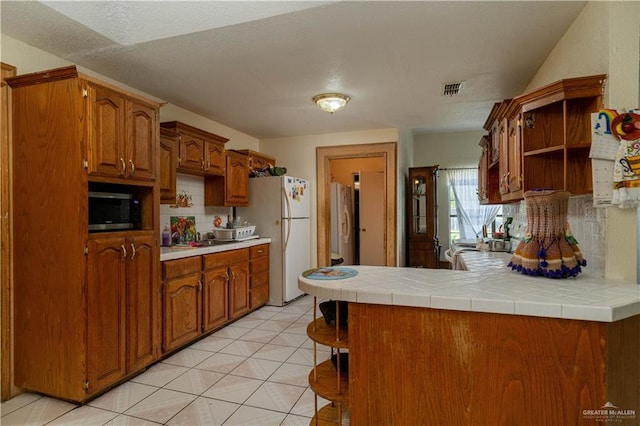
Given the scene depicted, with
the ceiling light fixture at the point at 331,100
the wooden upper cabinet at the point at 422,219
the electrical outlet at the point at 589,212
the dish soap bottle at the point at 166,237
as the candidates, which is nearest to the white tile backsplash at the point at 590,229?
the electrical outlet at the point at 589,212

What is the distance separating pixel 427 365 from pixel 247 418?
3.87 ft

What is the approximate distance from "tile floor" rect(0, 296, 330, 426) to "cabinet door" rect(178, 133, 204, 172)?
1748mm

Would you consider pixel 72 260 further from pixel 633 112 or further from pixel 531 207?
pixel 633 112

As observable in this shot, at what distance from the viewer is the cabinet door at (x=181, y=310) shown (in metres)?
2.68

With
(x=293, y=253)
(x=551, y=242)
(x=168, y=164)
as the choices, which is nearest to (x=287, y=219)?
(x=293, y=253)

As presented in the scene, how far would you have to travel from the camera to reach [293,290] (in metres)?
4.34

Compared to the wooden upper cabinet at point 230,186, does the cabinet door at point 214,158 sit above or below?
above

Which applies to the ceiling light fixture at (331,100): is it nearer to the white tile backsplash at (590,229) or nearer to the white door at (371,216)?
the white tile backsplash at (590,229)

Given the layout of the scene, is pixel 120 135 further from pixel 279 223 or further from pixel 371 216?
pixel 371 216

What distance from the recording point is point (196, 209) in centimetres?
388

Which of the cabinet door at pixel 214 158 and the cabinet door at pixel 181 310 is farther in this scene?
the cabinet door at pixel 214 158

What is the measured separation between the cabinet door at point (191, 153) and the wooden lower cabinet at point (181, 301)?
3.25 ft

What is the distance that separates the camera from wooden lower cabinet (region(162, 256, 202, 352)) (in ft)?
8.77

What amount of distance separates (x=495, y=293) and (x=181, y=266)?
8.04 feet
